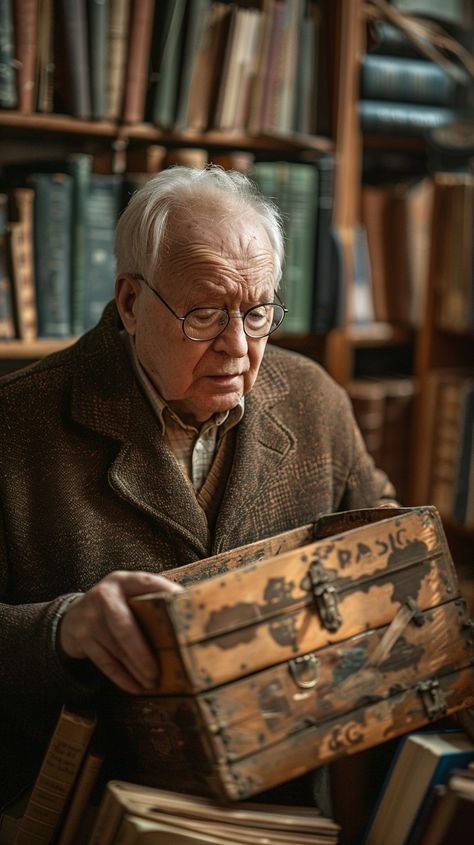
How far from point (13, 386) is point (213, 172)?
0.46 metres

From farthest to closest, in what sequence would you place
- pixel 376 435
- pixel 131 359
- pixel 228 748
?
pixel 376 435 < pixel 131 359 < pixel 228 748

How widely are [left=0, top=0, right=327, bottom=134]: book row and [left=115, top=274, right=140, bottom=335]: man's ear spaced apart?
73 centimetres

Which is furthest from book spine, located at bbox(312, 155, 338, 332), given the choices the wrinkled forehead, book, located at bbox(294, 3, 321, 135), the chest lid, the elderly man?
the chest lid

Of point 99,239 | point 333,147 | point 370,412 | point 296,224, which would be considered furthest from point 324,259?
point 99,239

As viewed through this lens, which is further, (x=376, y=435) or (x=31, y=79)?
(x=376, y=435)

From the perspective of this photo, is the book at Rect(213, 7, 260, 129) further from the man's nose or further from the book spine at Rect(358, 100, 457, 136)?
the man's nose

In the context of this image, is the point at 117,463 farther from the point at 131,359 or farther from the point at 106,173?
the point at 106,173

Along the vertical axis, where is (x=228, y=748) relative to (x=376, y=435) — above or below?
above

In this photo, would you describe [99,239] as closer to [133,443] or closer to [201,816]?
[133,443]

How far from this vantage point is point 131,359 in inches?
55.4

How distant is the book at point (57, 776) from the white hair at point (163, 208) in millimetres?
635

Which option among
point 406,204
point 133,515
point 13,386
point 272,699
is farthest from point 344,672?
point 406,204

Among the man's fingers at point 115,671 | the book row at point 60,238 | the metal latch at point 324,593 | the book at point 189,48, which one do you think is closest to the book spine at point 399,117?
the book row at point 60,238

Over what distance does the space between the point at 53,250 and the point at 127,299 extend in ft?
2.04
